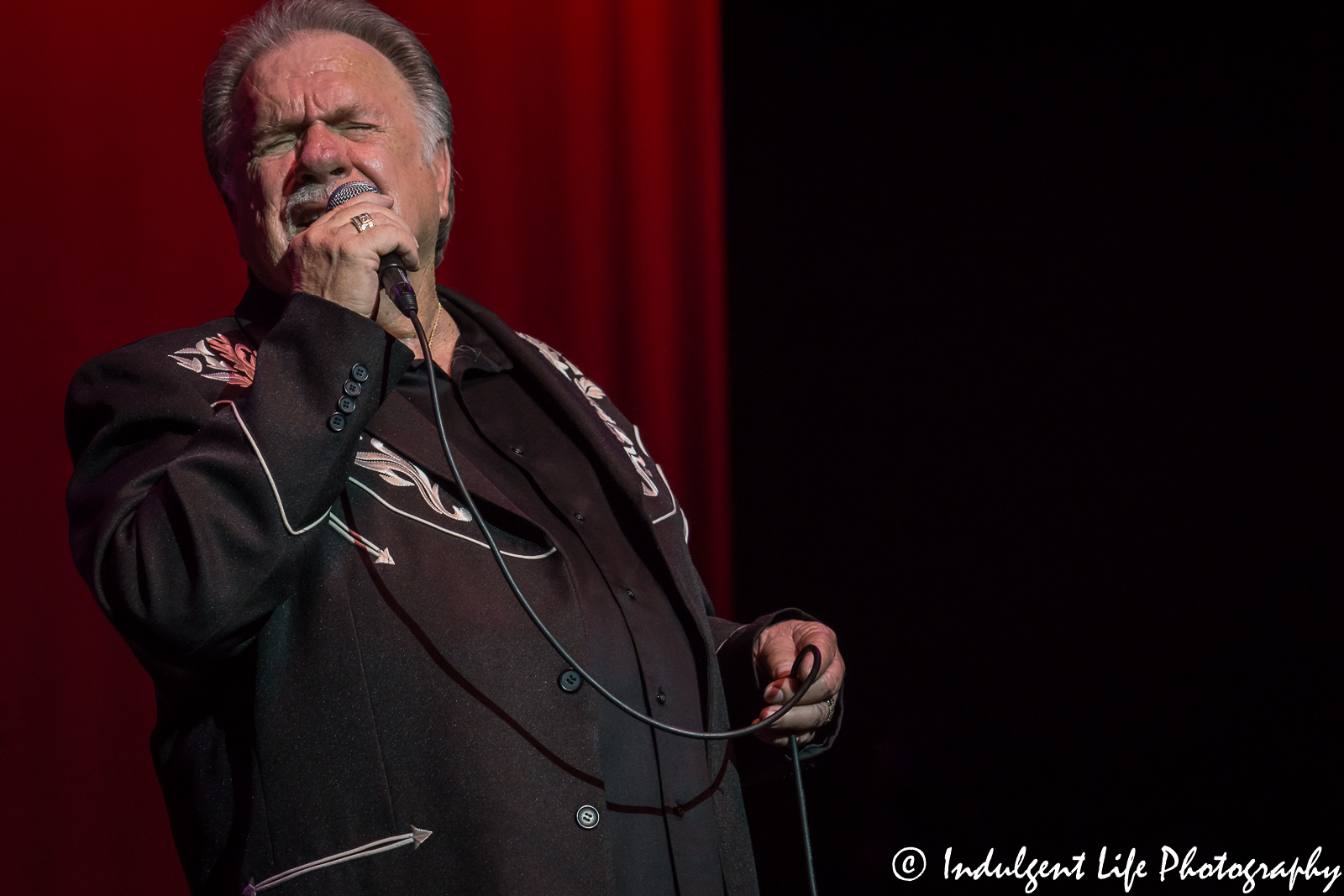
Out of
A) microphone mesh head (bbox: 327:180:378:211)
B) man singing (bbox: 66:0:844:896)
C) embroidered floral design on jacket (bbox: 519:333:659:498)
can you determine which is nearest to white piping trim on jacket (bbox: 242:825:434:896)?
man singing (bbox: 66:0:844:896)

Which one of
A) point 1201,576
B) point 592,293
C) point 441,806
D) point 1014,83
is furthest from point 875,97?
point 441,806

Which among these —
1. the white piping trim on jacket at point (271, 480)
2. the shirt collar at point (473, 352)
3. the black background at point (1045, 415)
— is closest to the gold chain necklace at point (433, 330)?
the shirt collar at point (473, 352)

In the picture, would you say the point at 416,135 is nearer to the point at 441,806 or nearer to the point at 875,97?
the point at 441,806

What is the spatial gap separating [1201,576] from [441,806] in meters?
1.87

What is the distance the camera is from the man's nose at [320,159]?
49.1 inches

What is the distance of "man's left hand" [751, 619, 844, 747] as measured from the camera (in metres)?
1.22

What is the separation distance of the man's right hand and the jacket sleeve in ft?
0.08

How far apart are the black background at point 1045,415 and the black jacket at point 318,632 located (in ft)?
4.58

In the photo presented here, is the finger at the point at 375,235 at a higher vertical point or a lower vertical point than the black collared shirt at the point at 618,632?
higher

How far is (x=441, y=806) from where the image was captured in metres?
0.99

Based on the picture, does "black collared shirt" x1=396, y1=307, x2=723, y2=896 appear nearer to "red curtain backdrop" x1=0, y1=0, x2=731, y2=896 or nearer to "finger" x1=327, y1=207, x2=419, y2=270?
"finger" x1=327, y1=207, x2=419, y2=270

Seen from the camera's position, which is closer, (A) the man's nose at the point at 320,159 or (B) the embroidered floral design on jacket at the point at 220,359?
(B) the embroidered floral design on jacket at the point at 220,359

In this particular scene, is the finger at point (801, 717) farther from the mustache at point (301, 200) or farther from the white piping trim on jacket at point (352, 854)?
the mustache at point (301, 200)

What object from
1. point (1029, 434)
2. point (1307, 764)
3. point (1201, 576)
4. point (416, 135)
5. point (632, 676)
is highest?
point (416, 135)
